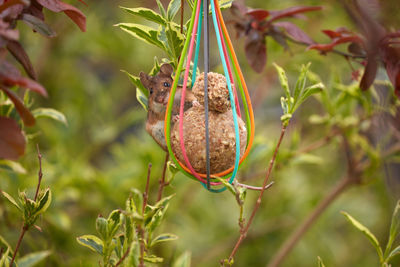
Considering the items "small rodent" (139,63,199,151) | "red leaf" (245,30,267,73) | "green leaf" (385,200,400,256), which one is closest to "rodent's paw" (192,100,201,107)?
"small rodent" (139,63,199,151)

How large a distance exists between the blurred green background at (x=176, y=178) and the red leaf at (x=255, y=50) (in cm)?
28

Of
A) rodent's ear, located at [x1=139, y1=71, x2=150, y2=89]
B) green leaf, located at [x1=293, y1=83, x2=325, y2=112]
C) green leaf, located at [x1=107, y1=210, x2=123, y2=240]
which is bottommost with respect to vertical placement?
green leaf, located at [x1=107, y1=210, x2=123, y2=240]

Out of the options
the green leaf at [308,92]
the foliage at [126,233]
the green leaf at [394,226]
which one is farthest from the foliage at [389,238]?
the foliage at [126,233]

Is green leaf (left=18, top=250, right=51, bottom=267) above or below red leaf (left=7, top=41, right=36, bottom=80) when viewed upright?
below

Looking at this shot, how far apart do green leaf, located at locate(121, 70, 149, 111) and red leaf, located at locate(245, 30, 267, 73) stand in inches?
9.5

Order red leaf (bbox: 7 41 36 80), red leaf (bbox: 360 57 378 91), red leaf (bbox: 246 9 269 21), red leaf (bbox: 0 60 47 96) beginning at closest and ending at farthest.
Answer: red leaf (bbox: 0 60 47 96)
red leaf (bbox: 7 41 36 80)
red leaf (bbox: 360 57 378 91)
red leaf (bbox: 246 9 269 21)

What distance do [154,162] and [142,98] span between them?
0.53 metres

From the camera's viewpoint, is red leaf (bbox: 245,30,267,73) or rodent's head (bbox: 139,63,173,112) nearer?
rodent's head (bbox: 139,63,173,112)

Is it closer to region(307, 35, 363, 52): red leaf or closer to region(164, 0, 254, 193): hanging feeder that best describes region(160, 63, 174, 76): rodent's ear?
region(164, 0, 254, 193): hanging feeder

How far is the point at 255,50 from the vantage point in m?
0.83

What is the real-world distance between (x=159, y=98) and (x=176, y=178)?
538 mm

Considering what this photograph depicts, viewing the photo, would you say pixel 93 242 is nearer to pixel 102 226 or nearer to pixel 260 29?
pixel 102 226

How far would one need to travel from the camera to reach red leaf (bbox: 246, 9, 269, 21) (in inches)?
31.9

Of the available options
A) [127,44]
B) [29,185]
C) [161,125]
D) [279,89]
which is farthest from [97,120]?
[161,125]
